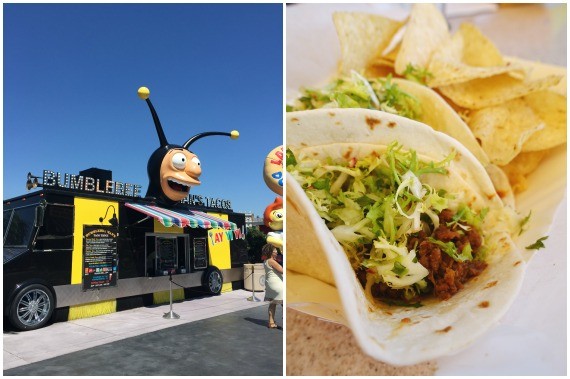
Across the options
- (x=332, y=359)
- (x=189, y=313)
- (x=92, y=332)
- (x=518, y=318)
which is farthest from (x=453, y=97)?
(x=92, y=332)

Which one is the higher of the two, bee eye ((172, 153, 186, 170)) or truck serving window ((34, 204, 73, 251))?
bee eye ((172, 153, 186, 170))

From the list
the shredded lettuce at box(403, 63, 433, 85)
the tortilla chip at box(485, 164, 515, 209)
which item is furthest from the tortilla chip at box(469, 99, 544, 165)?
the shredded lettuce at box(403, 63, 433, 85)

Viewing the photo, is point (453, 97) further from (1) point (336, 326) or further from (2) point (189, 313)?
(2) point (189, 313)

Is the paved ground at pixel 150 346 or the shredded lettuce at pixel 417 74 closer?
the paved ground at pixel 150 346

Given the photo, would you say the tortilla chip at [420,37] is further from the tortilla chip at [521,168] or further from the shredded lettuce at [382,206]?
the shredded lettuce at [382,206]

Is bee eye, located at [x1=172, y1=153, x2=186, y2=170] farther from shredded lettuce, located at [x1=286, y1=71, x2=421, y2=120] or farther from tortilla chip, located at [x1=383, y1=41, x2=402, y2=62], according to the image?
tortilla chip, located at [x1=383, y1=41, x2=402, y2=62]

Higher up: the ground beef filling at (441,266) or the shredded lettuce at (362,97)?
the shredded lettuce at (362,97)

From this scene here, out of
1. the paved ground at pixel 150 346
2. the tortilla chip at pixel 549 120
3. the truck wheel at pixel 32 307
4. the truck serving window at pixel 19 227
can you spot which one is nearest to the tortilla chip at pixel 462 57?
the tortilla chip at pixel 549 120
